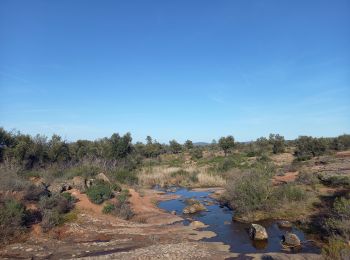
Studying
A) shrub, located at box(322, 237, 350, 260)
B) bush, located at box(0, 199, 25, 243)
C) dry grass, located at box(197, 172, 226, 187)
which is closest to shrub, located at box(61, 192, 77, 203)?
bush, located at box(0, 199, 25, 243)

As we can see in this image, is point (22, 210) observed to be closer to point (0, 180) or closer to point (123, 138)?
point (0, 180)

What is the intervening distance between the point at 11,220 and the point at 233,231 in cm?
1192

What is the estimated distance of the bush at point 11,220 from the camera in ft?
54.7

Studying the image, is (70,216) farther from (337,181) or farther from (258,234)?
(337,181)

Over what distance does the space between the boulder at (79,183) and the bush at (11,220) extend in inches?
337

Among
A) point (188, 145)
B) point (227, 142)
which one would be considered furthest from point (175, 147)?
point (227, 142)

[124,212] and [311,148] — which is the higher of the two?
[311,148]

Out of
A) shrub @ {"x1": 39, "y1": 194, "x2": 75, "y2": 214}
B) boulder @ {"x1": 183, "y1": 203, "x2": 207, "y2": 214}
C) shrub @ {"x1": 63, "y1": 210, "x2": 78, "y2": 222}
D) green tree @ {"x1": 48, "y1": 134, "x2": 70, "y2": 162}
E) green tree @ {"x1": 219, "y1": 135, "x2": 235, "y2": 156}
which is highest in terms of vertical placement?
green tree @ {"x1": 219, "y1": 135, "x2": 235, "y2": 156}

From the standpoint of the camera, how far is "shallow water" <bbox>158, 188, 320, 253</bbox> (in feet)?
52.3

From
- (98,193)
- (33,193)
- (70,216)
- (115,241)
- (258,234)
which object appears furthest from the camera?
(98,193)

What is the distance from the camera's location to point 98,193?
82.4 feet

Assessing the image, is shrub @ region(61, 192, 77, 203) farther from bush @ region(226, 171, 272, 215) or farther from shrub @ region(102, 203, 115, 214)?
bush @ region(226, 171, 272, 215)

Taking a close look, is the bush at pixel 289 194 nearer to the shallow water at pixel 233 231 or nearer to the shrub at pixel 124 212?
the shallow water at pixel 233 231

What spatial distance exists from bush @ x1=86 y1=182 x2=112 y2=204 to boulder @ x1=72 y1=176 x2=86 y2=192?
3.77 ft
